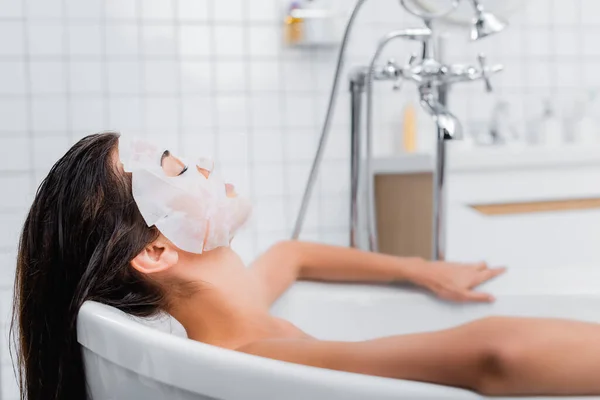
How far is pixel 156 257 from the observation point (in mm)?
1095

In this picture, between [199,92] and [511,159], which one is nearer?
[511,159]

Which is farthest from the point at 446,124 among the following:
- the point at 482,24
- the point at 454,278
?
the point at 454,278

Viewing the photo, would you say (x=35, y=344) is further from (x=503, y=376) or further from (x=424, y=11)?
(x=424, y=11)

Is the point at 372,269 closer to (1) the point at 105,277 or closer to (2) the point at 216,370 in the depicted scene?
(1) the point at 105,277

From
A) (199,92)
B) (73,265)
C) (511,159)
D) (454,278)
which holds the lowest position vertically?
(454,278)

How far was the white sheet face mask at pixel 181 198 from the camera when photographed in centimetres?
108

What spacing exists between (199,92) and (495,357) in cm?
176

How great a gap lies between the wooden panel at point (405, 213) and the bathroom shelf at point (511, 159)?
5 cm

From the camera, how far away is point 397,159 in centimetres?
219

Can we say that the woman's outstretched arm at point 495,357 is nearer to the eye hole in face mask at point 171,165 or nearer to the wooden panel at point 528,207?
the eye hole in face mask at point 171,165

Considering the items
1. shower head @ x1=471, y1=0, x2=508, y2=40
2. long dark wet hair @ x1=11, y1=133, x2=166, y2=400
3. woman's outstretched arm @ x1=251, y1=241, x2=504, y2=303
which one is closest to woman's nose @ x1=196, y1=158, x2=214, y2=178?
long dark wet hair @ x1=11, y1=133, x2=166, y2=400

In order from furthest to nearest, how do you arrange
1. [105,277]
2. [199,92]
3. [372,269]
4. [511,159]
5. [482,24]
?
[199,92], [511,159], [372,269], [482,24], [105,277]

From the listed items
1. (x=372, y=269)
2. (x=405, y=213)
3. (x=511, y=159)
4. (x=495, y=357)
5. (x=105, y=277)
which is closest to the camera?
(x=495, y=357)

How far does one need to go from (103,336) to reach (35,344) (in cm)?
17
